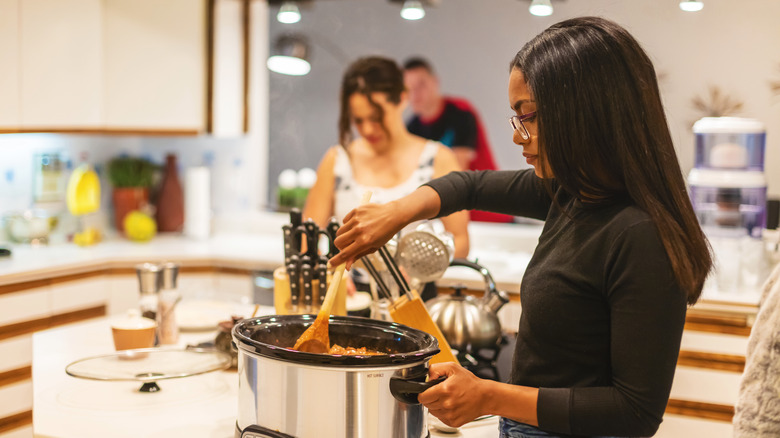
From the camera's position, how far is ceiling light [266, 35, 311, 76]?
4133 millimetres

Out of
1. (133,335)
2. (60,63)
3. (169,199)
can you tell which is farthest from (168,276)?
(169,199)

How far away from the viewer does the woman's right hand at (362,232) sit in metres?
1.27

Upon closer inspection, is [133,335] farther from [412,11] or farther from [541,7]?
[412,11]

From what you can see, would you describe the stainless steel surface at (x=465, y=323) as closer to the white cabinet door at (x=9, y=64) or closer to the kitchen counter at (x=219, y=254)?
the kitchen counter at (x=219, y=254)

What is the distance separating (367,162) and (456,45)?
140 cm

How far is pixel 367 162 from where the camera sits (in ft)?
10.7

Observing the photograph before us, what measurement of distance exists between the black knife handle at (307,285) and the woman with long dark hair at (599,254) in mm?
630

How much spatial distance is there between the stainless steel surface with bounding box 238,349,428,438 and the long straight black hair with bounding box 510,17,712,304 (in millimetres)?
390

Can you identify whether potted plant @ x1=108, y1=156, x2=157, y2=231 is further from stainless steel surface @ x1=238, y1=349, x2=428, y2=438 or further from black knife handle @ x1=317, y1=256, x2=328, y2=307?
stainless steel surface @ x1=238, y1=349, x2=428, y2=438

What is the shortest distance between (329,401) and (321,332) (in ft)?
0.73

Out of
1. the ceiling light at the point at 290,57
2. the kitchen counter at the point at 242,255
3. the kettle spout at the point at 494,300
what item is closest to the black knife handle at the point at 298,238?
the kettle spout at the point at 494,300

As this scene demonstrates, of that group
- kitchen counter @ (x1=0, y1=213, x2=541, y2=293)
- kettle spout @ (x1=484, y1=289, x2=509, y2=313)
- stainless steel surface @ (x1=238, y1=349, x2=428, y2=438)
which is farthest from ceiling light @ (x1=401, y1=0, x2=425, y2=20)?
stainless steel surface @ (x1=238, y1=349, x2=428, y2=438)

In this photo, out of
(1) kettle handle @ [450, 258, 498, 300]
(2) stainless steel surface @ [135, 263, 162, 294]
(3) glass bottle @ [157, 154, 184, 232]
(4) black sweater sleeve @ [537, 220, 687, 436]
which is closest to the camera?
(4) black sweater sleeve @ [537, 220, 687, 436]

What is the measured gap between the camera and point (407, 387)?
1.10 metres
